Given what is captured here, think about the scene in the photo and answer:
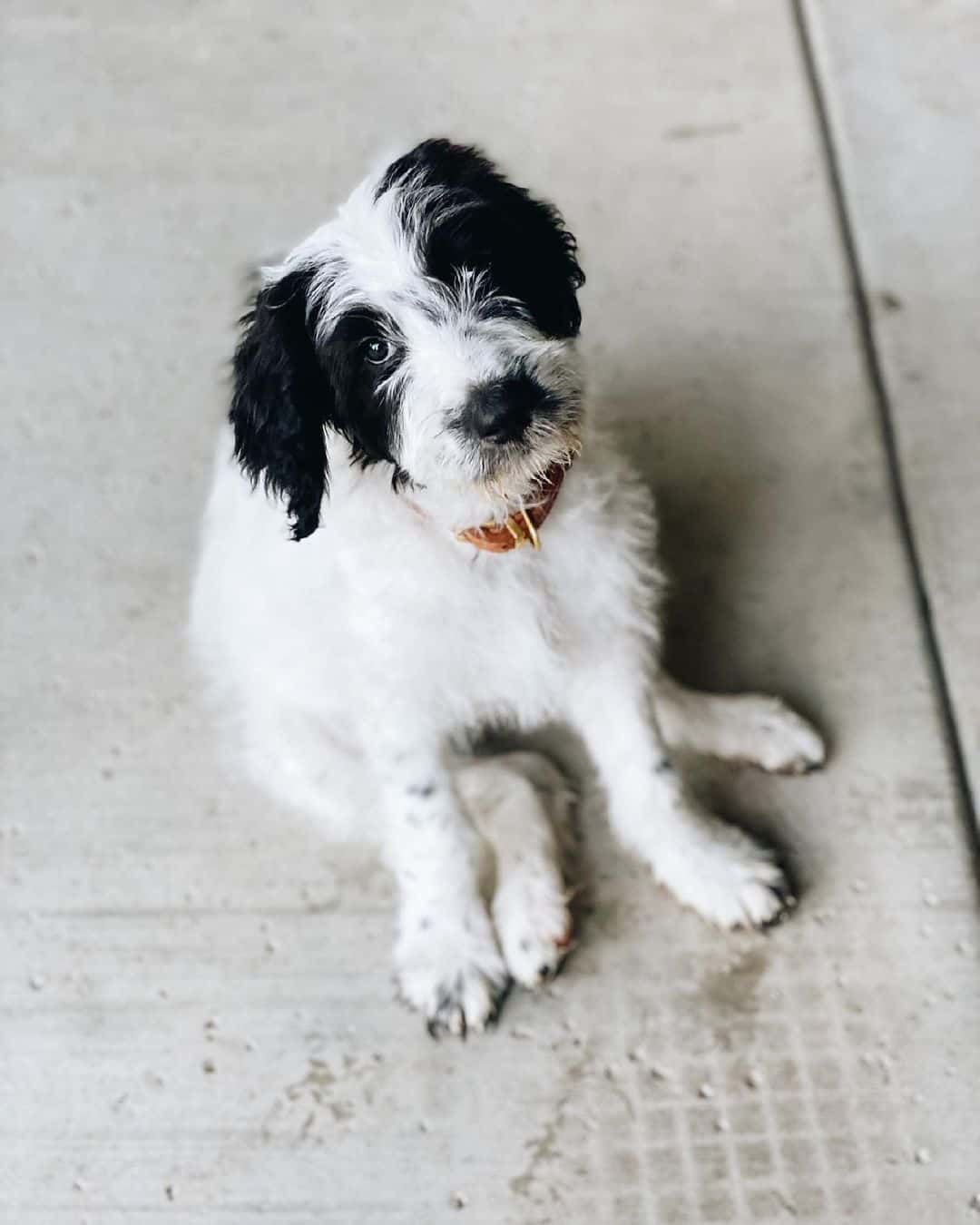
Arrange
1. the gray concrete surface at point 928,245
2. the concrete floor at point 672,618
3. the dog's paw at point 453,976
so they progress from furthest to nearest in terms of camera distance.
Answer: the gray concrete surface at point 928,245, the dog's paw at point 453,976, the concrete floor at point 672,618

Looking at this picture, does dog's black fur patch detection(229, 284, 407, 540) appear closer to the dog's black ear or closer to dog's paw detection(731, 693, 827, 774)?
the dog's black ear

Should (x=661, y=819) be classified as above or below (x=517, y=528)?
below

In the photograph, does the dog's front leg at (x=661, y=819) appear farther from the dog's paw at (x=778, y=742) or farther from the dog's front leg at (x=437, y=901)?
the dog's front leg at (x=437, y=901)

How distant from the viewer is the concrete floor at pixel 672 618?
8.09 feet

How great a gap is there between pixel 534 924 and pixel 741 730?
2.18ft

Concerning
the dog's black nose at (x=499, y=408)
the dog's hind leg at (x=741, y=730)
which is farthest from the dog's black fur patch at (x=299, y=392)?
the dog's hind leg at (x=741, y=730)

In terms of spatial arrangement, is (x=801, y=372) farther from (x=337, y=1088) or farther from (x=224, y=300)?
(x=337, y=1088)

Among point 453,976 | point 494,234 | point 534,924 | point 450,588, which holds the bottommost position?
point 453,976

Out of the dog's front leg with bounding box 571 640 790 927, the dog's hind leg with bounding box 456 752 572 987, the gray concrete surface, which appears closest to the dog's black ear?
the dog's front leg with bounding box 571 640 790 927

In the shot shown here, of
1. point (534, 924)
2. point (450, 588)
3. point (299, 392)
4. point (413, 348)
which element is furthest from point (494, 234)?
point (534, 924)

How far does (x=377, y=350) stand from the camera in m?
2.03

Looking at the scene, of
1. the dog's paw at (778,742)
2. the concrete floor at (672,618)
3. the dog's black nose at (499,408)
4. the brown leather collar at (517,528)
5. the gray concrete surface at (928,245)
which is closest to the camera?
the dog's black nose at (499,408)

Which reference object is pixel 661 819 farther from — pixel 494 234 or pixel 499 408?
pixel 494 234

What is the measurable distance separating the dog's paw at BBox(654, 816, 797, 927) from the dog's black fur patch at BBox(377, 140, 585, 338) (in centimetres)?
115
